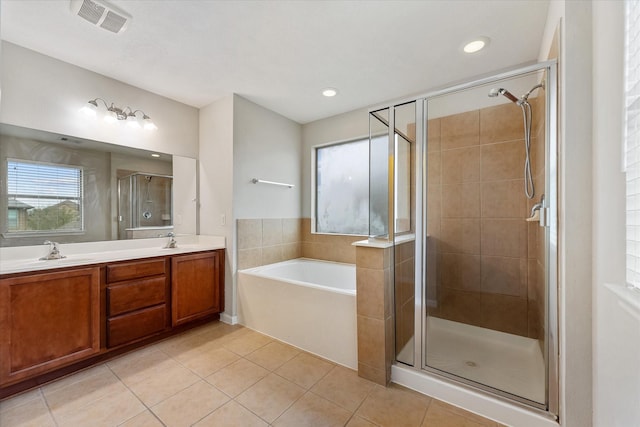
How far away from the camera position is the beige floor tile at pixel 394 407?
142cm

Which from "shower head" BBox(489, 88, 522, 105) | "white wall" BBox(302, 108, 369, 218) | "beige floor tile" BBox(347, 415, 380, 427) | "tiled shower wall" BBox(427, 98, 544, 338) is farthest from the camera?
"white wall" BBox(302, 108, 369, 218)

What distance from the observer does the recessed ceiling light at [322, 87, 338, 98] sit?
263cm

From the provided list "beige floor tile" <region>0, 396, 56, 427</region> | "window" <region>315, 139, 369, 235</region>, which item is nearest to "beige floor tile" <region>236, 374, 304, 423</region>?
"beige floor tile" <region>0, 396, 56, 427</region>

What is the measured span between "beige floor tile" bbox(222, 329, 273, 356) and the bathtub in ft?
0.24

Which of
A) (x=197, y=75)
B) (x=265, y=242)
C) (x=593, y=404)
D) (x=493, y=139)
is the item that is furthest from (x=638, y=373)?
(x=197, y=75)

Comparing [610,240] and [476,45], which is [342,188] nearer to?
[476,45]

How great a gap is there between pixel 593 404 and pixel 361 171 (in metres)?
2.58

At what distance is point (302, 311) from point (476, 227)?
170 centimetres

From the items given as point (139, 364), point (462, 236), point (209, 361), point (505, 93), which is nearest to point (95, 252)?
point (139, 364)

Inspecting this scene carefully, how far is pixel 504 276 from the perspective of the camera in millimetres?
2125

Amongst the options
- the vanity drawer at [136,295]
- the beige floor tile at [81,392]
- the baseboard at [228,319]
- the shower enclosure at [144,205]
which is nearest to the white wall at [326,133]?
the baseboard at [228,319]

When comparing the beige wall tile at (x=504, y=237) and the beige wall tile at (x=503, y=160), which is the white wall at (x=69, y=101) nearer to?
the beige wall tile at (x=503, y=160)

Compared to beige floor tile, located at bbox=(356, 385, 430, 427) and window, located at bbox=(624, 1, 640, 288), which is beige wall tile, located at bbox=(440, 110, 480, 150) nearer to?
window, located at bbox=(624, 1, 640, 288)

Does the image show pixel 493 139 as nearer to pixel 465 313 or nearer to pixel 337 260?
pixel 465 313
